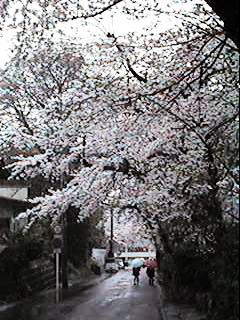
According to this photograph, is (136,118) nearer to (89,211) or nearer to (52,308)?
(89,211)

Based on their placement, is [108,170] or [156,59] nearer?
[156,59]

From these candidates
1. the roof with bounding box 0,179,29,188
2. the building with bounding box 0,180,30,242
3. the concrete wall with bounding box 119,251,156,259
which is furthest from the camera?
the concrete wall with bounding box 119,251,156,259

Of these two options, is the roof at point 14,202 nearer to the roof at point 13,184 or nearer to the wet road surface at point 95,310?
the roof at point 13,184

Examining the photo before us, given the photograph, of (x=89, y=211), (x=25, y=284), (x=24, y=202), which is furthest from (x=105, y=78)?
(x=24, y=202)

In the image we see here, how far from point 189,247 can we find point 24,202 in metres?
15.9

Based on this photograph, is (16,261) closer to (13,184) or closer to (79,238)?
(13,184)

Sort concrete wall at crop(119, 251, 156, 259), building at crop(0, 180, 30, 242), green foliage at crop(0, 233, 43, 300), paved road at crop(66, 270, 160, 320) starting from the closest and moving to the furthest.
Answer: paved road at crop(66, 270, 160, 320) → green foliage at crop(0, 233, 43, 300) → building at crop(0, 180, 30, 242) → concrete wall at crop(119, 251, 156, 259)

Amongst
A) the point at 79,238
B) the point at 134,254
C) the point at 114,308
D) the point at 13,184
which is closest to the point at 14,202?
the point at 13,184

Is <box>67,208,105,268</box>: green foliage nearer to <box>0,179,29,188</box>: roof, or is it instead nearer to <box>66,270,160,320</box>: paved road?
<box>0,179,29,188</box>: roof

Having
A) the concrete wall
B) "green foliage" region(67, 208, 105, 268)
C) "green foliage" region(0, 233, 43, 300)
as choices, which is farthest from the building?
the concrete wall

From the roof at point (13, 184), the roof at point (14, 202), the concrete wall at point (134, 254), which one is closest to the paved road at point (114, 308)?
the roof at point (14, 202)

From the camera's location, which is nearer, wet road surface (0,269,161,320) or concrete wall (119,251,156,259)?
wet road surface (0,269,161,320)

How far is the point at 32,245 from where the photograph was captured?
24344 millimetres

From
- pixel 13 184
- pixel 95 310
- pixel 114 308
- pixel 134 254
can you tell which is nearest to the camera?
pixel 95 310
